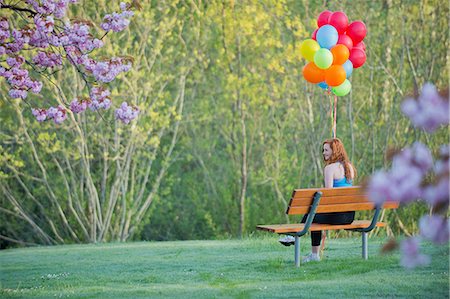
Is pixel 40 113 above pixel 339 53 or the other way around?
the other way around

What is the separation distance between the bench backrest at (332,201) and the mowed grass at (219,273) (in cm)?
43

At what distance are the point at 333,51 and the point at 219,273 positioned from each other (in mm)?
2258

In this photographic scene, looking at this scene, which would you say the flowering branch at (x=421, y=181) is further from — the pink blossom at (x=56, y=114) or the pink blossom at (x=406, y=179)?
the pink blossom at (x=56, y=114)

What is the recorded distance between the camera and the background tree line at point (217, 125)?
35.1ft

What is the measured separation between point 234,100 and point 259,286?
5.90 meters

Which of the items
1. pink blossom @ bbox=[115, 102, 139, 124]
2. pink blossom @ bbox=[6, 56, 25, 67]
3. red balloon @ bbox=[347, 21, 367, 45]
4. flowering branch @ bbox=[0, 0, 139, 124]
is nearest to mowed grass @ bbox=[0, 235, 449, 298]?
pink blossom @ bbox=[115, 102, 139, 124]

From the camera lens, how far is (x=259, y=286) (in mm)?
5723

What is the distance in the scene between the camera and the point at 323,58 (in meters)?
7.37

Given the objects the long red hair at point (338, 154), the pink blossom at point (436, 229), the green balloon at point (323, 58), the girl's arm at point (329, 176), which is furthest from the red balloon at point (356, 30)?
the pink blossom at point (436, 229)

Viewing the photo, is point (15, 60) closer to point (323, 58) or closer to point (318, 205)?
point (318, 205)

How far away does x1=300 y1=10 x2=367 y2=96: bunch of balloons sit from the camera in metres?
7.46

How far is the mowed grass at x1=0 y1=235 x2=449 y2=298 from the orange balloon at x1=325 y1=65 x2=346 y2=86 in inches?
58.5

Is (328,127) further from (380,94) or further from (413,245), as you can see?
(413,245)

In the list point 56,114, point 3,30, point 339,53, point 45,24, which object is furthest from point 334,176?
point 3,30
